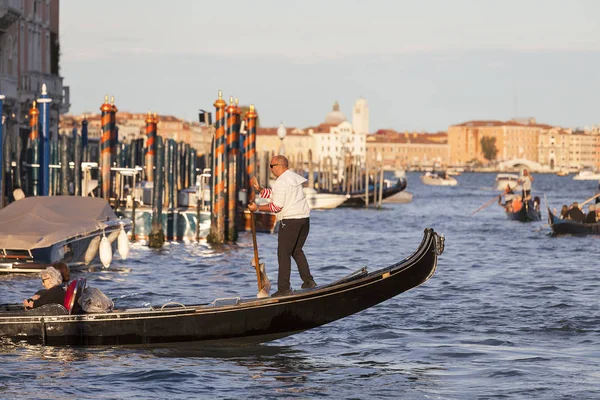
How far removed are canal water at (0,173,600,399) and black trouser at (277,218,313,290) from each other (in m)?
0.70

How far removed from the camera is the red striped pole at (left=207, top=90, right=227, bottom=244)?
24.2m

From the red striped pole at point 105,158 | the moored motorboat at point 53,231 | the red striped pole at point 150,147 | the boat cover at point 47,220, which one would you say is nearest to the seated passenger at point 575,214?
the red striped pole at point 150,147

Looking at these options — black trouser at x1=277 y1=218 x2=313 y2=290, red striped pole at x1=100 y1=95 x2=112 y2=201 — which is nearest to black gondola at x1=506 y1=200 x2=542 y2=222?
red striped pole at x1=100 y1=95 x2=112 y2=201

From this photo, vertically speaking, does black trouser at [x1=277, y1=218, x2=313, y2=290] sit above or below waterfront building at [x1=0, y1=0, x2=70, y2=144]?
below

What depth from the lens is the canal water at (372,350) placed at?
34.6 ft

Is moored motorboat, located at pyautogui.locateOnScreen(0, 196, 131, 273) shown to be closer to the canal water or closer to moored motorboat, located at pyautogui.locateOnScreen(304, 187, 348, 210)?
the canal water

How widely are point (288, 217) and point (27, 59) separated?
2792 cm

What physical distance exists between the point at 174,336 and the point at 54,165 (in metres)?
14.5

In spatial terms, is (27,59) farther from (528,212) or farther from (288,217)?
(288,217)

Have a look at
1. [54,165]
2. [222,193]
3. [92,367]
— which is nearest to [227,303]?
[92,367]

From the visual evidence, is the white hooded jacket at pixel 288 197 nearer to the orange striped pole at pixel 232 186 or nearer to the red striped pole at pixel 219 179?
the red striped pole at pixel 219 179

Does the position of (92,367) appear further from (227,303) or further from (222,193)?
(222,193)

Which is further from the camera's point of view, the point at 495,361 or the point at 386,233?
the point at 386,233

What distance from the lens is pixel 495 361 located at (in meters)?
11.8
